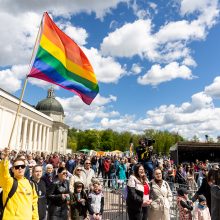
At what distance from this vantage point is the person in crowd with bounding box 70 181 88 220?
22.2 ft

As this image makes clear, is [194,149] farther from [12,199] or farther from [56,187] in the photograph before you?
[12,199]

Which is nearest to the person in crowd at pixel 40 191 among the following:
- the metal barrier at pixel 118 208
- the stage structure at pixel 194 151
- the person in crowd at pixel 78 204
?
the person in crowd at pixel 78 204

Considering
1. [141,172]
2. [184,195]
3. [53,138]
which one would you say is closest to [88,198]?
[141,172]

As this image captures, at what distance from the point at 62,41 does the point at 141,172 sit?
13.1 feet

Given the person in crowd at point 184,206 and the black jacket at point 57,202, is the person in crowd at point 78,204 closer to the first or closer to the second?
the black jacket at point 57,202

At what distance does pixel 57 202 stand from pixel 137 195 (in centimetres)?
172

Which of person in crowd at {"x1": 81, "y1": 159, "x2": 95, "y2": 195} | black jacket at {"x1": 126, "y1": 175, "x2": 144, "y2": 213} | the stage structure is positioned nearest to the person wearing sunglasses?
black jacket at {"x1": 126, "y1": 175, "x2": 144, "y2": 213}

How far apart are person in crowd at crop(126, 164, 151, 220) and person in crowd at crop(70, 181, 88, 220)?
1000 mm

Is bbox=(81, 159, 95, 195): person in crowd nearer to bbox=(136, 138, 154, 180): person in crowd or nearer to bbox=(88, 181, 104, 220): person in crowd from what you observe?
bbox=(88, 181, 104, 220): person in crowd

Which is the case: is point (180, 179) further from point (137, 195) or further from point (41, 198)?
point (41, 198)

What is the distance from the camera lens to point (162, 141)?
110 m

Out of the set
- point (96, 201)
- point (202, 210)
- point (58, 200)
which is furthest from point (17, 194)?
point (202, 210)

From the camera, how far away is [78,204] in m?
6.80

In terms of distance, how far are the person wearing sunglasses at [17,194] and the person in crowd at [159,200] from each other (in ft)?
9.91
